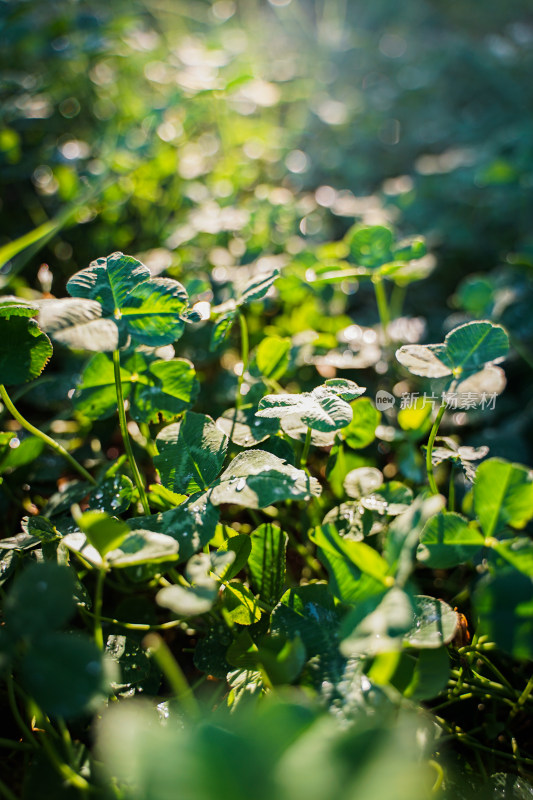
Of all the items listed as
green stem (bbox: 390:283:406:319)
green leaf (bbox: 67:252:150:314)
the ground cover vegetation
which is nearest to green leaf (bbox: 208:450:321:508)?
the ground cover vegetation

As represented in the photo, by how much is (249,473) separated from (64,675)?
33cm

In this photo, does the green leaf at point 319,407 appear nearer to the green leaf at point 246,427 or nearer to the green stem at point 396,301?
the green leaf at point 246,427

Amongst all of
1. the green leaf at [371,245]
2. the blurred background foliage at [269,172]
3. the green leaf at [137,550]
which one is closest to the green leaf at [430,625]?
the green leaf at [137,550]

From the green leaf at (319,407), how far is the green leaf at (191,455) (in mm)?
97

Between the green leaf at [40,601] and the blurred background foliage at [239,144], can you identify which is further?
the blurred background foliage at [239,144]

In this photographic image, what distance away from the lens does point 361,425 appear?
0.99 m

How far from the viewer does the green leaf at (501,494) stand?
694 millimetres

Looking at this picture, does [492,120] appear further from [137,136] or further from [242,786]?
[242,786]

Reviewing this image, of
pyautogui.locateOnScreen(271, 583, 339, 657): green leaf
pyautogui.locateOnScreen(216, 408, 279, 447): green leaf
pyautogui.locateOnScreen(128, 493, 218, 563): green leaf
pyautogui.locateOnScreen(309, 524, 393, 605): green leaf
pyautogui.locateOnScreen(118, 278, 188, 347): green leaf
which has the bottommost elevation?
pyautogui.locateOnScreen(271, 583, 339, 657): green leaf

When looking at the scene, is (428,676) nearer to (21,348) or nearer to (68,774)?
(68,774)

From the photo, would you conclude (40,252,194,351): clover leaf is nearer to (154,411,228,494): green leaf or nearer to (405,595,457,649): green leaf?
(154,411,228,494): green leaf

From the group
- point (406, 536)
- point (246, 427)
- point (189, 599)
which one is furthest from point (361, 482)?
point (189, 599)

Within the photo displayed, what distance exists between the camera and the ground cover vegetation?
587mm

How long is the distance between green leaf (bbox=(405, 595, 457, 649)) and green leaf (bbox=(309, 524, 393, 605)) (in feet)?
0.27
